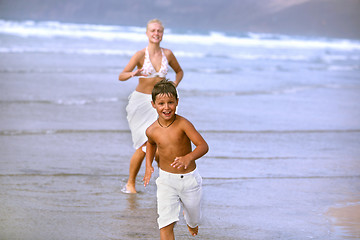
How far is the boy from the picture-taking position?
3.50 meters

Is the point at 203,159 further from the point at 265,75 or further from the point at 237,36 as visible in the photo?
the point at 237,36

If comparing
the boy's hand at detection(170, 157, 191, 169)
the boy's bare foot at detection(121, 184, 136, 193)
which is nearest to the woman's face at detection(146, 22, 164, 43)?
the boy's bare foot at detection(121, 184, 136, 193)

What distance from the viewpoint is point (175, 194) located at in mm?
3674

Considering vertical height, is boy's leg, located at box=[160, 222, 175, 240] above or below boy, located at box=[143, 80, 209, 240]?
below

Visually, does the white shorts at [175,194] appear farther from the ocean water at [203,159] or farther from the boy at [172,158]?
the ocean water at [203,159]

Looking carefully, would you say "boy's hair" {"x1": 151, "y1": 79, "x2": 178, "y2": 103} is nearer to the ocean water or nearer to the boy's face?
the boy's face

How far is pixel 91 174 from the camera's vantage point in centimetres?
583

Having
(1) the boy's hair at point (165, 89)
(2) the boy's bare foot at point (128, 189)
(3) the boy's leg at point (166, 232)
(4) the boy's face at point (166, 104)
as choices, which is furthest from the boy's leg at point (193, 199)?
(2) the boy's bare foot at point (128, 189)

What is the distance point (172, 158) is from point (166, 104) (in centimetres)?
39

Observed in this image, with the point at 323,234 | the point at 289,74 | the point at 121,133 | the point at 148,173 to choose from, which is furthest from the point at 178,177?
the point at 289,74

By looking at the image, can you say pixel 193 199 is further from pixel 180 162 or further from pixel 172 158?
pixel 180 162

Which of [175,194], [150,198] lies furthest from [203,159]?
[175,194]

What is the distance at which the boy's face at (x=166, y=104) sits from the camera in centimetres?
347

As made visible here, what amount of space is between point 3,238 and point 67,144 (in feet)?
10.5
